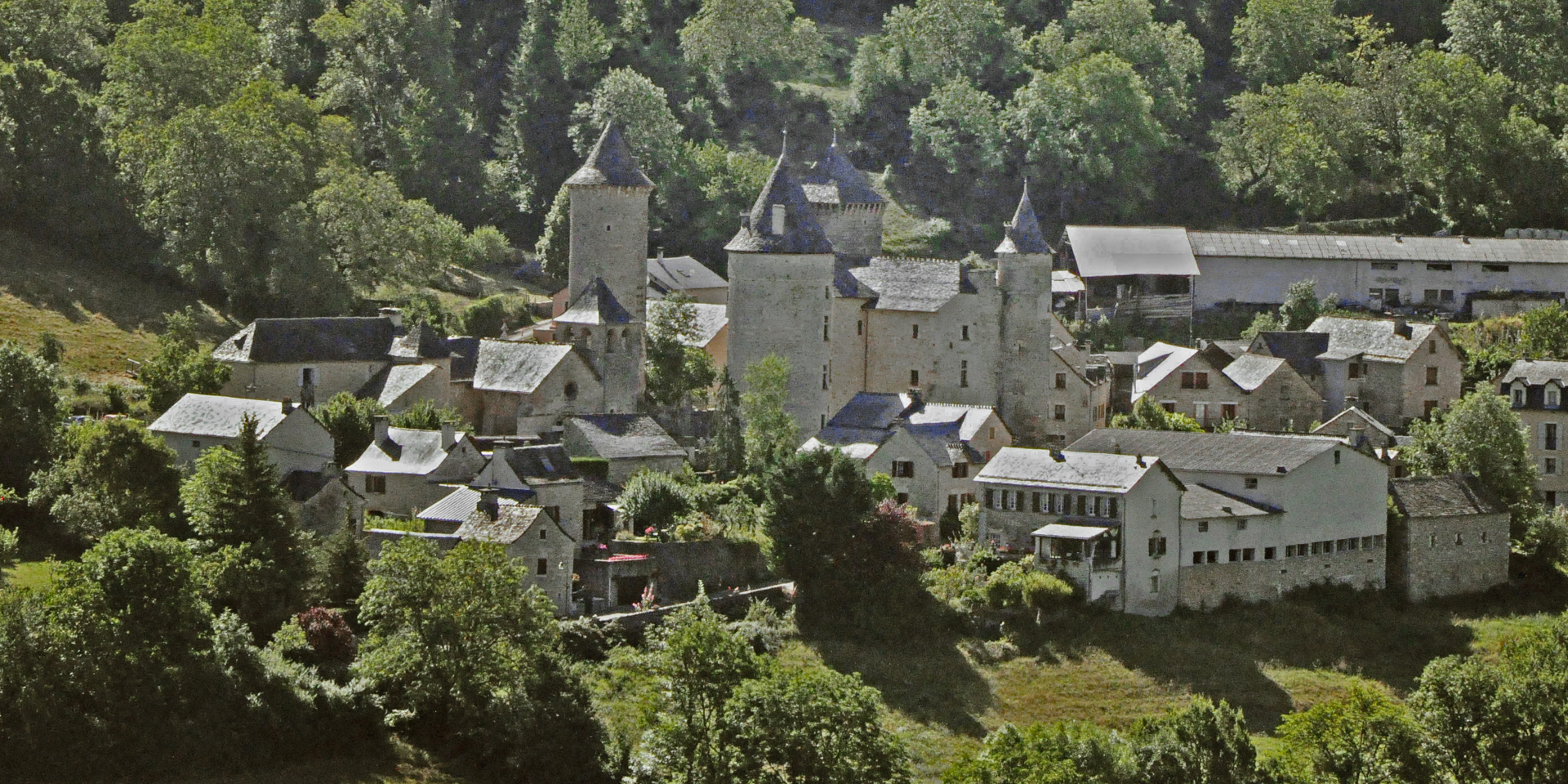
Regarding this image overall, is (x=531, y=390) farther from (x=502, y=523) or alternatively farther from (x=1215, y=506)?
(x=1215, y=506)

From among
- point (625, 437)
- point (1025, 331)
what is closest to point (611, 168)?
point (625, 437)

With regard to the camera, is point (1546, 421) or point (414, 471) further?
point (1546, 421)

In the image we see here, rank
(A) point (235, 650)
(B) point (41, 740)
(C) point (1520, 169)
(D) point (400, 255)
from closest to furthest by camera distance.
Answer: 1. (B) point (41, 740)
2. (A) point (235, 650)
3. (D) point (400, 255)
4. (C) point (1520, 169)

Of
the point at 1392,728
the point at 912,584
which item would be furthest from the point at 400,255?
the point at 1392,728

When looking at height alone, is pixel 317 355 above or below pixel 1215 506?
above

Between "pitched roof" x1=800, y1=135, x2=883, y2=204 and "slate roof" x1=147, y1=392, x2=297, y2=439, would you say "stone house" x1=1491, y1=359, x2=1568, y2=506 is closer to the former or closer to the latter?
"pitched roof" x1=800, y1=135, x2=883, y2=204

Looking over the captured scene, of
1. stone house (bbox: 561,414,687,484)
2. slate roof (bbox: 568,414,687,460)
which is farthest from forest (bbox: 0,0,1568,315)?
stone house (bbox: 561,414,687,484)

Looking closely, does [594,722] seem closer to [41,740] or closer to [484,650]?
[484,650]

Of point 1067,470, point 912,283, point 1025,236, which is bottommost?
point 1067,470
